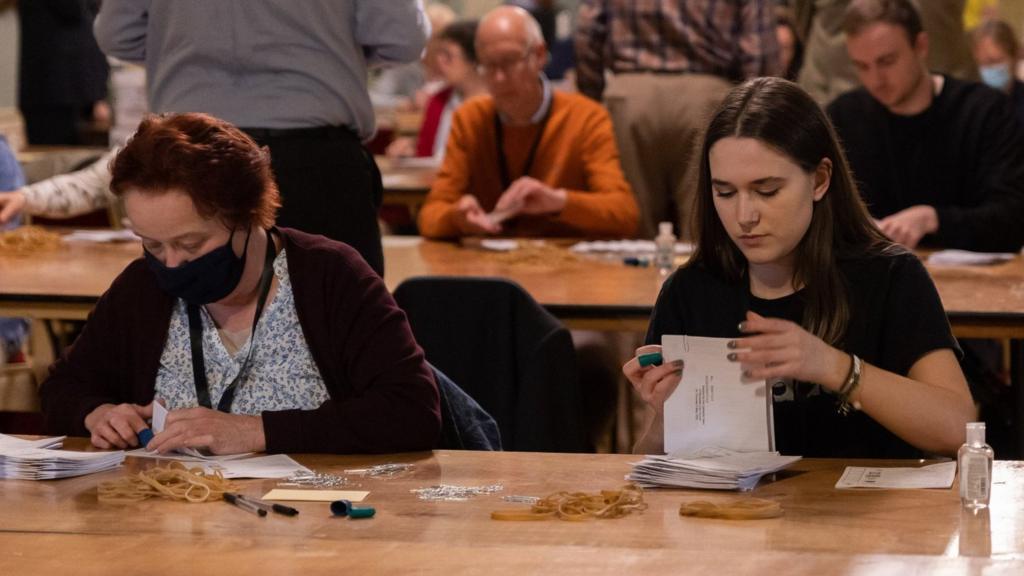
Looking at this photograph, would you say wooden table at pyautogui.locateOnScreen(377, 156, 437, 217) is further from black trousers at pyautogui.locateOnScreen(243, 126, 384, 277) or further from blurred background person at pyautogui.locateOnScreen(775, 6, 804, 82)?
black trousers at pyautogui.locateOnScreen(243, 126, 384, 277)

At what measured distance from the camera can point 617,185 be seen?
17.4ft

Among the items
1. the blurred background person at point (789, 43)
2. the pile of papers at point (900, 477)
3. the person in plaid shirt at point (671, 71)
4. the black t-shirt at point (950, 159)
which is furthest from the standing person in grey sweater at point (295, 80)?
the blurred background person at point (789, 43)

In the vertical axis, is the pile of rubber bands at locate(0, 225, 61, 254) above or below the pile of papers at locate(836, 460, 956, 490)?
above

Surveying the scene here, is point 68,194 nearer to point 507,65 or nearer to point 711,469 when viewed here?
point 507,65

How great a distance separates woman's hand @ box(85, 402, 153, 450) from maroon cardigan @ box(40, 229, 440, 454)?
0.08 m

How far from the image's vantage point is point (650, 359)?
8.17 ft

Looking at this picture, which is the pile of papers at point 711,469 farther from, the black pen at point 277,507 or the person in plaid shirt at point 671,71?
the person in plaid shirt at point 671,71

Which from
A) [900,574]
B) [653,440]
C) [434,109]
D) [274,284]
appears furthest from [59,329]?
[434,109]

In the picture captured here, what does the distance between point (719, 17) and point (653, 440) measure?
3786 millimetres

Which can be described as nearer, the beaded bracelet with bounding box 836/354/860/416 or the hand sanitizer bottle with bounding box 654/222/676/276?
the beaded bracelet with bounding box 836/354/860/416

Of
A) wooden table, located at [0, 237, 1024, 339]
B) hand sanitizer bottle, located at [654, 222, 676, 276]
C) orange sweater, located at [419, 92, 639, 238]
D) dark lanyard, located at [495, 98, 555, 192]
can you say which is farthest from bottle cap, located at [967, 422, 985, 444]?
dark lanyard, located at [495, 98, 555, 192]

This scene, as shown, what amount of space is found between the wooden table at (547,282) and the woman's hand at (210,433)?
4.47 feet

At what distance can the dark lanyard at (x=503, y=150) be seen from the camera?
541cm

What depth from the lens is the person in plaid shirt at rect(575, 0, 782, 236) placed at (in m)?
6.14
